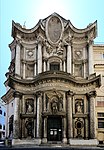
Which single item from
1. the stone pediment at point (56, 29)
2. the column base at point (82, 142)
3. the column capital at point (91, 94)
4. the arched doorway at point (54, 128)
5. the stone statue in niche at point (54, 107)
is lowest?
the column base at point (82, 142)

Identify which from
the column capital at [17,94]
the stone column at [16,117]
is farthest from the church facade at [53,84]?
the column capital at [17,94]

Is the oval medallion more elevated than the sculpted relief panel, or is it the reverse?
the oval medallion

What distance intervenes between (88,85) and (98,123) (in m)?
5.13

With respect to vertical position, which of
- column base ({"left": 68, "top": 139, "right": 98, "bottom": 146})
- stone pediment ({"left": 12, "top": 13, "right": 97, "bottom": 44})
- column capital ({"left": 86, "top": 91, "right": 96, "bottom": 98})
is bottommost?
column base ({"left": 68, "top": 139, "right": 98, "bottom": 146})

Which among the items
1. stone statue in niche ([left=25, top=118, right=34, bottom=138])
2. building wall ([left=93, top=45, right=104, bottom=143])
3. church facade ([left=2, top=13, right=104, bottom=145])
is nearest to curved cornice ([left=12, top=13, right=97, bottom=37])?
church facade ([left=2, top=13, right=104, bottom=145])

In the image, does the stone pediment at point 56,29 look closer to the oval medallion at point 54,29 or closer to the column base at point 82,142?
the oval medallion at point 54,29

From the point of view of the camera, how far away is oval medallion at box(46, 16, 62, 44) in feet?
126

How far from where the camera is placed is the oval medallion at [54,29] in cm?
3847

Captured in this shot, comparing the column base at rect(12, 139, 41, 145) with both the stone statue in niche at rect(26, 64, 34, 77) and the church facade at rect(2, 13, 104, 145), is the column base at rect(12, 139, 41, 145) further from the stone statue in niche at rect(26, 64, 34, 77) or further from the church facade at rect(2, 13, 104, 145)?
the stone statue in niche at rect(26, 64, 34, 77)

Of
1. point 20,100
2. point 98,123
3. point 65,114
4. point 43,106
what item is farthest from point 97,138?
point 20,100

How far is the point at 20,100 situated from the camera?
3588 centimetres

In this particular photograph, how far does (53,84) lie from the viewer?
34.6 metres

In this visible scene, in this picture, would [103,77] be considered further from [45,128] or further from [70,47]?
[45,128]

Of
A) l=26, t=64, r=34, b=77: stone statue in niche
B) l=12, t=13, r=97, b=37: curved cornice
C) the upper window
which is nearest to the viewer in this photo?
the upper window
